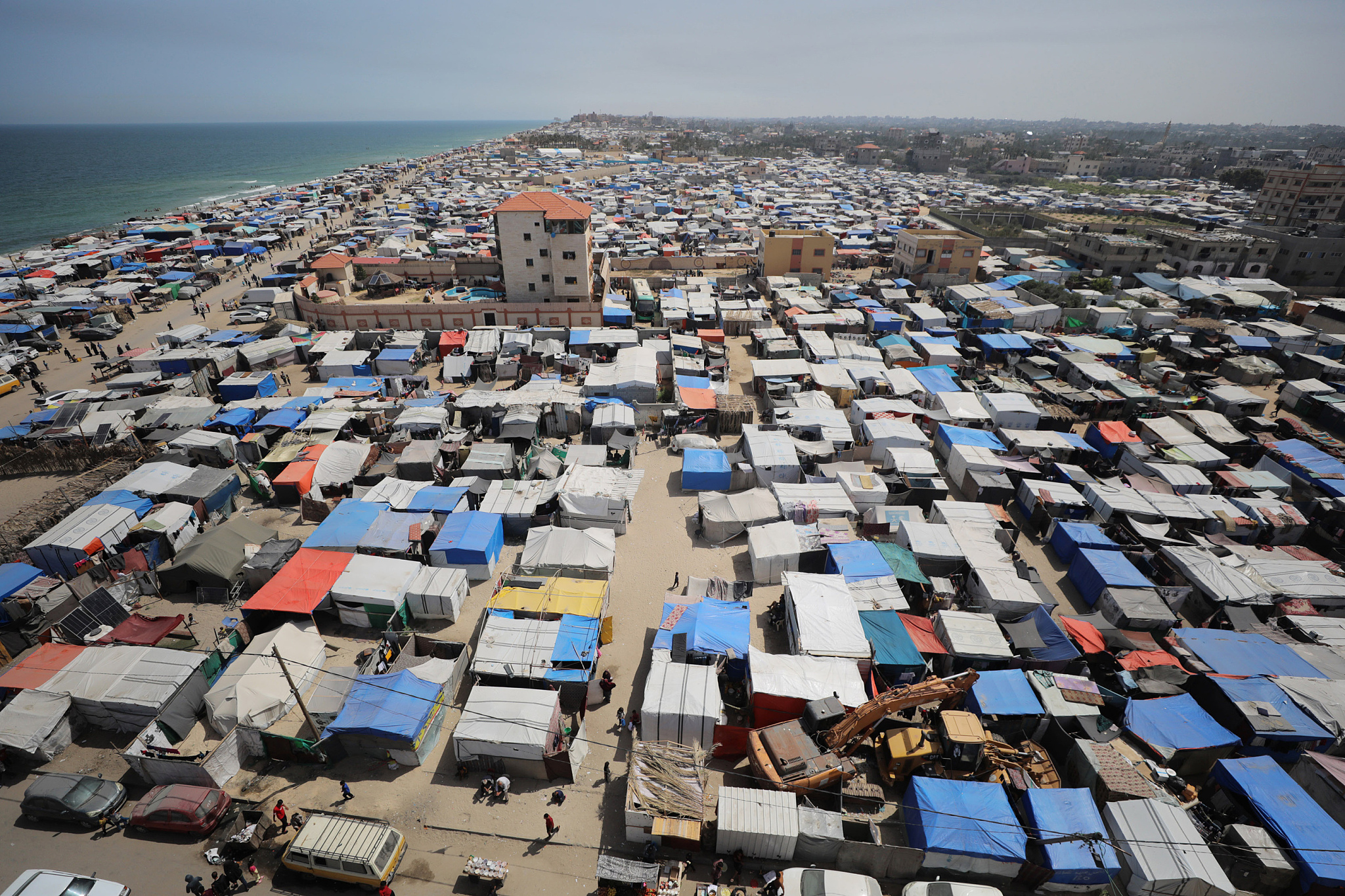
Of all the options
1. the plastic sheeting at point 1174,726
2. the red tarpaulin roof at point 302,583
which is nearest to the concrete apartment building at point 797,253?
the plastic sheeting at point 1174,726

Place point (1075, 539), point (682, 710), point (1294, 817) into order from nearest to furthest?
point (1294, 817) → point (682, 710) → point (1075, 539)

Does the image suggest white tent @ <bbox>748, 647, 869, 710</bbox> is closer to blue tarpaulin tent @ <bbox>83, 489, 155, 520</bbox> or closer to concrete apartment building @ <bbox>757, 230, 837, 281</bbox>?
blue tarpaulin tent @ <bbox>83, 489, 155, 520</bbox>

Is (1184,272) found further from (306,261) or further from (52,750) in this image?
(306,261)

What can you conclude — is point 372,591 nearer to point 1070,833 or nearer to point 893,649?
point 893,649

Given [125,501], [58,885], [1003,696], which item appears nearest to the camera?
[58,885]

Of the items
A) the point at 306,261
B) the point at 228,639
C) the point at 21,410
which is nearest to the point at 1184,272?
the point at 228,639

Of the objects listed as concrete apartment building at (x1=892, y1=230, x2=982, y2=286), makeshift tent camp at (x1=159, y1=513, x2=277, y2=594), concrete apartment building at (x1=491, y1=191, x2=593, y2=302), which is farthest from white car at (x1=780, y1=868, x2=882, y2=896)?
concrete apartment building at (x1=892, y1=230, x2=982, y2=286)

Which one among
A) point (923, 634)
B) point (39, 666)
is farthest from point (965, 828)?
point (39, 666)
